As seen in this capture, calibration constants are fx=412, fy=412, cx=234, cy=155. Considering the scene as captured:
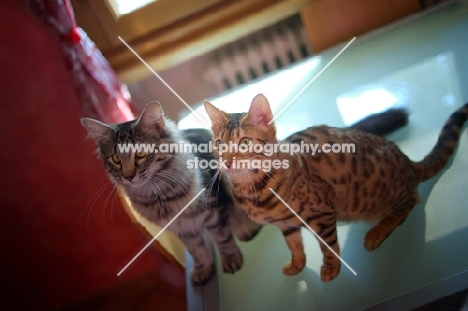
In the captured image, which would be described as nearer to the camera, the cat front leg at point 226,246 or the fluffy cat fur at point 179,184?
the fluffy cat fur at point 179,184

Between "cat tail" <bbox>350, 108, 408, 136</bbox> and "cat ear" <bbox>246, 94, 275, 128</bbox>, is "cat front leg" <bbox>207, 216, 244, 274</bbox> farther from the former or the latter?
"cat tail" <bbox>350, 108, 408, 136</bbox>

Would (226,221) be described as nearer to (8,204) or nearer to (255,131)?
(255,131)

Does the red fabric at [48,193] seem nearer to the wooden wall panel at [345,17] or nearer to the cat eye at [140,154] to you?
the cat eye at [140,154]

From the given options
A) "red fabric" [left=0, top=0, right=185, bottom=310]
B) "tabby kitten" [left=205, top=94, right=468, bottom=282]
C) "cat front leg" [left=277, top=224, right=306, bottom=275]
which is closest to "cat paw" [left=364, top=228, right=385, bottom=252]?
"tabby kitten" [left=205, top=94, right=468, bottom=282]

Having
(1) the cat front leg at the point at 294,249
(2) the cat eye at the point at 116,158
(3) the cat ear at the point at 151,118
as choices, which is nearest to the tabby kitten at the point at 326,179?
(1) the cat front leg at the point at 294,249

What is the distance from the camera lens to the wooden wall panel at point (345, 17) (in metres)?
1.27

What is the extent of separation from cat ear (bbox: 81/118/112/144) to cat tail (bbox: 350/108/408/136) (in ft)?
1.98

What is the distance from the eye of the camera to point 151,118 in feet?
2.93

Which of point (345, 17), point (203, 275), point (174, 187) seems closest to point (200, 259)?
point (203, 275)

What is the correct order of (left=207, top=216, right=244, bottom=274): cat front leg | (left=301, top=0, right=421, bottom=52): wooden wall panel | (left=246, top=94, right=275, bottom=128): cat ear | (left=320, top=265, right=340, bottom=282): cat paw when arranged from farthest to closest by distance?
(left=301, top=0, right=421, bottom=52): wooden wall panel → (left=207, top=216, right=244, bottom=274): cat front leg → (left=320, top=265, right=340, bottom=282): cat paw → (left=246, top=94, right=275, bottom=128): cat ear

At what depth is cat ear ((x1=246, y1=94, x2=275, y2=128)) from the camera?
32.0 inches

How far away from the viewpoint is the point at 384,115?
1064mm

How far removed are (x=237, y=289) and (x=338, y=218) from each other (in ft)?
1.01

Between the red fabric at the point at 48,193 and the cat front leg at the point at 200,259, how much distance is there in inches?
4.6
